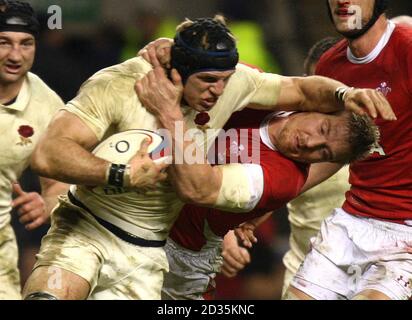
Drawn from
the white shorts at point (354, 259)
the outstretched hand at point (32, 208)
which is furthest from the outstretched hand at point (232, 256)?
the outstretched hand at point (32, 208)

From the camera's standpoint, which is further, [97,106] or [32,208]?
[32,208]

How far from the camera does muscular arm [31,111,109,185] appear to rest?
15.4 feet

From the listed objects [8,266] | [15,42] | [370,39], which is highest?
[370,39]

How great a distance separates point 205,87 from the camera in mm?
4941

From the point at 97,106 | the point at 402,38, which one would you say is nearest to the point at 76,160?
the point at 97,106

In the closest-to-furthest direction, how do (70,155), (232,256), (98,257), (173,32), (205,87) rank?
1. (70,155)
2. (205,87)
3. (98,257)
4. (232,256)
5. (173,32)

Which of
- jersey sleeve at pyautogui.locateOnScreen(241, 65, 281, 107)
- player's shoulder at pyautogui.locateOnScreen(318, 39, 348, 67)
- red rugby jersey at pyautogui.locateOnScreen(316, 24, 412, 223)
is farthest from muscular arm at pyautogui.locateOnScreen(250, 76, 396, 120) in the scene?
player's shoulder at pyautogui.locateOnScreen(318, 39, 348, 67)

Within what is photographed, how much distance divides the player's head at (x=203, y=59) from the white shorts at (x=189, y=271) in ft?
3.60

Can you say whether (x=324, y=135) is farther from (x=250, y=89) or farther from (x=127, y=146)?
(x=127, y=146)

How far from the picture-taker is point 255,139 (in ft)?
17.7

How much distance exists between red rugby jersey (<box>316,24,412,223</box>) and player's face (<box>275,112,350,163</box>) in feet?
0.93

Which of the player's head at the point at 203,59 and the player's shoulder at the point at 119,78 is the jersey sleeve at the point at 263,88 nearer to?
the player's head at the point at 203,59

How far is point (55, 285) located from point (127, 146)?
660 millimetres

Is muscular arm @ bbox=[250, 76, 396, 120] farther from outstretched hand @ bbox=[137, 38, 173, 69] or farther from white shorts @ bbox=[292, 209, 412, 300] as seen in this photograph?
white shorts @ bbox=[292, 209, 412, 300]
